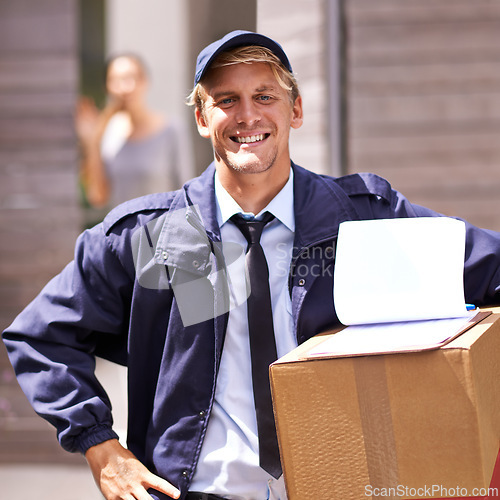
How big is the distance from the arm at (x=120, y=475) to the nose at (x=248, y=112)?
2.46 ft

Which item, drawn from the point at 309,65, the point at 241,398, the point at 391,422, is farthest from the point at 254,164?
the point at 309,65

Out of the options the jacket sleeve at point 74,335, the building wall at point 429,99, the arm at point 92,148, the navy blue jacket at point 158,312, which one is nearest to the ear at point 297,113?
the navy blue jacket at point 158,312

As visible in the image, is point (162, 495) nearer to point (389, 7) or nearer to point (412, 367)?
point (412, 367)

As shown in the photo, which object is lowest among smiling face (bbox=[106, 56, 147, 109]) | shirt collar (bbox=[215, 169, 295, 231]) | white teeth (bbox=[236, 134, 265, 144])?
shirt collar (bbox=[215, 169, 295, 231])

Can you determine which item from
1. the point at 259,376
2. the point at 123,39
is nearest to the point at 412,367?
the point at 259,376

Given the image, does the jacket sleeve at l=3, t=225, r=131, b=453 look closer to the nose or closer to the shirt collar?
the shirt collar

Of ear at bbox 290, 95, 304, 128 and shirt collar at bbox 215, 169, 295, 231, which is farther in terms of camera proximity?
ear at bbox 290, 95, 304, 128

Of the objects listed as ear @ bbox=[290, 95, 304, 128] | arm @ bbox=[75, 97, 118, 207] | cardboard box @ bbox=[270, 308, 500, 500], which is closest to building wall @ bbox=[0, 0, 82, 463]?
arm @ bbox=[75, 97, 118, 207]

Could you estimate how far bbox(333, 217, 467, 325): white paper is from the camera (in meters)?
1.32

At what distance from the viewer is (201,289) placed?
158cm

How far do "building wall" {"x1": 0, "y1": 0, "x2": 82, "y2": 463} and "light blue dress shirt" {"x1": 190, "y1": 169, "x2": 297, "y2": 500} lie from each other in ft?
7.77

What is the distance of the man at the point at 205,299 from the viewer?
4.99 ft

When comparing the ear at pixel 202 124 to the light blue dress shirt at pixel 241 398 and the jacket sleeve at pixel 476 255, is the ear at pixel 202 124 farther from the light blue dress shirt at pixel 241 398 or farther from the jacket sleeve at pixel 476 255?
the jacket sleeve at pixel 476 255

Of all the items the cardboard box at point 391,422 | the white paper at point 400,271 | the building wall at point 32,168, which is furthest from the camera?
the building wall at point 32,168
